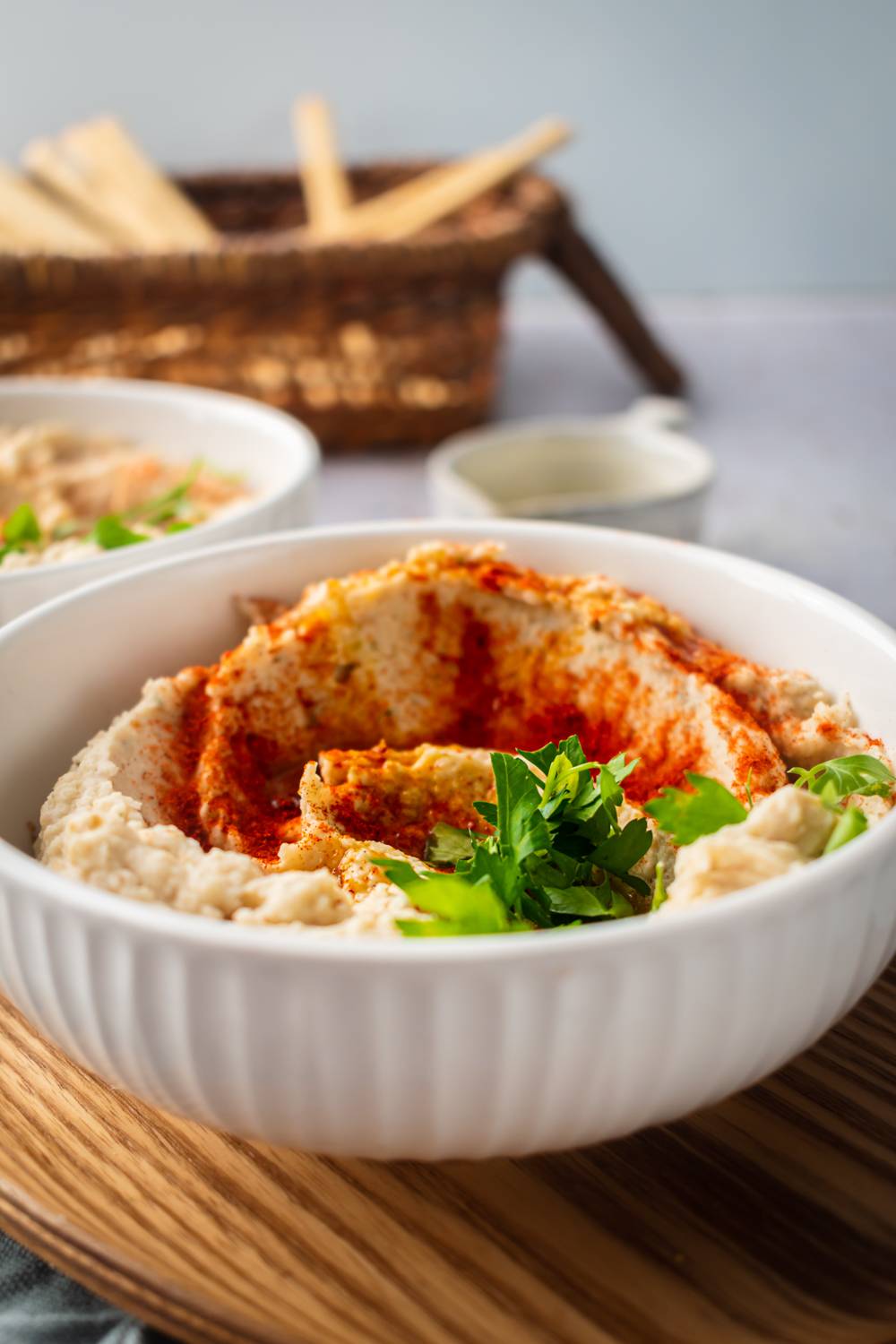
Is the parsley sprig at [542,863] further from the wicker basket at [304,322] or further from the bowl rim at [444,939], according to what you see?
the wicker basket at [304,322]

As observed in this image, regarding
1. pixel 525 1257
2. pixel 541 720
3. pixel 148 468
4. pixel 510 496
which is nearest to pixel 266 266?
pixel 510 496

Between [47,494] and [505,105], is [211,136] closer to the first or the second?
[505,105]

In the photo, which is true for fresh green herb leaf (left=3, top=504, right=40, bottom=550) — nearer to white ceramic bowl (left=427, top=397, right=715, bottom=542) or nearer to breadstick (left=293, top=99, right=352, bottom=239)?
white ceramic bowl (left=427, top=397, right=715, bottom=542)

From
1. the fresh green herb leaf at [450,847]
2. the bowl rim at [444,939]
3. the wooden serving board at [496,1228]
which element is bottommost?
the wooden serving board at [496,1228]

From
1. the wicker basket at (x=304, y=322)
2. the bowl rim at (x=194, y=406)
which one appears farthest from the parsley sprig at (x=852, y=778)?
the wicker basket at (x=304, y=322)

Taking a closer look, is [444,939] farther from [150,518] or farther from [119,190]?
[119,190]

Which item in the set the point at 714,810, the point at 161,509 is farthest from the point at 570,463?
the point at 714,810
